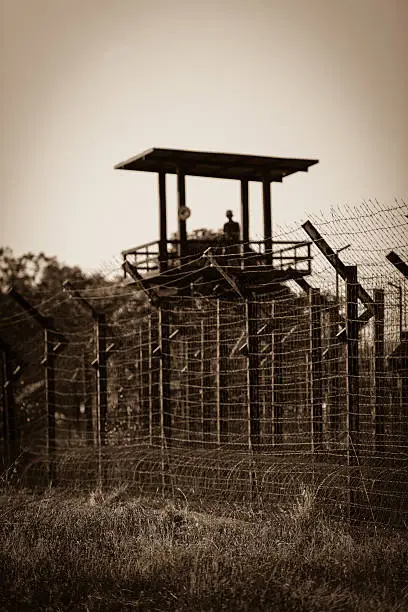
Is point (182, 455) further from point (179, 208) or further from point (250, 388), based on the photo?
point (179, 208)

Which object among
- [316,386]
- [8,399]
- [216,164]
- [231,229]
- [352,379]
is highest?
[216,164]

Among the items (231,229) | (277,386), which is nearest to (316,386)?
(277,386)

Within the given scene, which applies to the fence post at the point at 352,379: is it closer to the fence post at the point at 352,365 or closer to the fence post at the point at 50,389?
the fence post at the point at 352,365

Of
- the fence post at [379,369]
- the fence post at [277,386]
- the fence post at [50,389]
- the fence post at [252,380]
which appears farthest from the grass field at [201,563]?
the fence post at [50,389]

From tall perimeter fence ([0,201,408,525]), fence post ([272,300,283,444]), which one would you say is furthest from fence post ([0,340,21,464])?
fence post ([272,300,283,444])

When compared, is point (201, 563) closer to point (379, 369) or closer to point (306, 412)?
point (379, 369)

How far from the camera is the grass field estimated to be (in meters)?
6.51

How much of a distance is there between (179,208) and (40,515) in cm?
1007

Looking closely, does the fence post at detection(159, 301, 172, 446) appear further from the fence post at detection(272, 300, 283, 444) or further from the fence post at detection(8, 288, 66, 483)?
the fence post at detection(8, 288, 66, 483)

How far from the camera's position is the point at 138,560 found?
7.36 meters

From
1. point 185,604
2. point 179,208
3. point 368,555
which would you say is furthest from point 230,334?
point 185,604

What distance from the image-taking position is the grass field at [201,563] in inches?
256

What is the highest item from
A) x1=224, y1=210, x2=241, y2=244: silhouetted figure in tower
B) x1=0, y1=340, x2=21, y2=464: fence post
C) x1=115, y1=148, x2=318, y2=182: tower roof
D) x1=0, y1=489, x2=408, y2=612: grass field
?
x1=115, y1=148, x2=318, y2=182: tower roof

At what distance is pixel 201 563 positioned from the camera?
7.18 m
